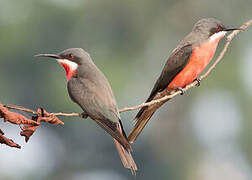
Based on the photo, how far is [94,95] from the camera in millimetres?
4934

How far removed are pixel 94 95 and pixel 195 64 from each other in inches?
44.6

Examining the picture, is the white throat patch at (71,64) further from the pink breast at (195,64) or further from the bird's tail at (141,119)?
the pink breast at (195,64)

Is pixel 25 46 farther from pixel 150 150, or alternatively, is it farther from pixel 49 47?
pixel 150 150

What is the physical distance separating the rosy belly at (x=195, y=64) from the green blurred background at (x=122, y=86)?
16487mm

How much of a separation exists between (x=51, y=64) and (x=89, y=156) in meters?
3.60

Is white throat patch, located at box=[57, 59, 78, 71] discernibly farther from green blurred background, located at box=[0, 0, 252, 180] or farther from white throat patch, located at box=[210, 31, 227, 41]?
green blurred background, located at box=[0, 0, 252, 180]

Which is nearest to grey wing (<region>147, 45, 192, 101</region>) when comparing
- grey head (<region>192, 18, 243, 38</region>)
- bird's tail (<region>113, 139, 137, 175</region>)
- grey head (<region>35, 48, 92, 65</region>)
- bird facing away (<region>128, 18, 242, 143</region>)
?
bird facing away (<region>128, 18, 242, 143</region>)

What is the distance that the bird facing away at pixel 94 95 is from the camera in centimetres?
460

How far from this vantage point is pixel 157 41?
1267 inches

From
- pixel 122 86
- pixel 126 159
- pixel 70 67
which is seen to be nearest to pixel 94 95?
pixel 70 67

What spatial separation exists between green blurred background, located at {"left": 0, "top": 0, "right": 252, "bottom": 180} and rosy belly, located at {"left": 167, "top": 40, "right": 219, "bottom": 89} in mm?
16487

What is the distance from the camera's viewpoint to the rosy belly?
5788 mm

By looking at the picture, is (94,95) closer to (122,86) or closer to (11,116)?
(11,116)

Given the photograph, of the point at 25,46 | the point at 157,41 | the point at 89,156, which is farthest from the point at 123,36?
the point at 89,156
